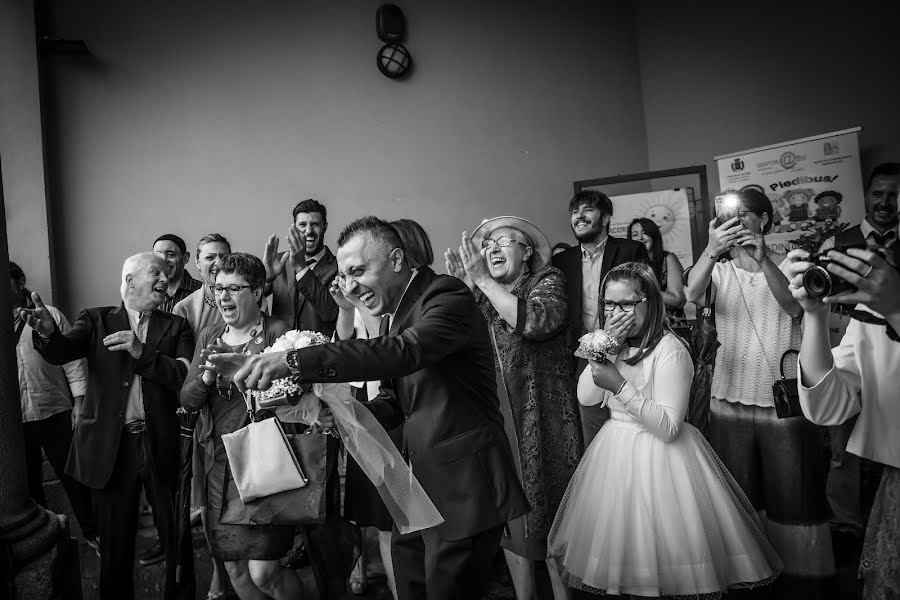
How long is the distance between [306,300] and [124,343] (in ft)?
3.96

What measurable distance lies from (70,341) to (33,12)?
384cm

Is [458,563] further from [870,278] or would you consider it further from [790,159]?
[790,159]

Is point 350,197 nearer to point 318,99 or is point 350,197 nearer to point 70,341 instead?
point 318,99

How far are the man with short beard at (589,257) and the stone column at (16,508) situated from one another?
8.98 ft

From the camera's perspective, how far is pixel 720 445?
11.2 feet

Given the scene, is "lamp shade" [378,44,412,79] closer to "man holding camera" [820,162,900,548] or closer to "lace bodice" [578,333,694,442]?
"man holding camera" [820,162,900,548]

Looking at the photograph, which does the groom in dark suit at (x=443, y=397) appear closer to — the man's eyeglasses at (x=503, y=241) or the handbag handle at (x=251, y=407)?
the handbag handle at (x=251, y=407)

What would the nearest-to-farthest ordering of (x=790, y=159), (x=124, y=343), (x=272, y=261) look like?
(x=124, y=343)
(x=272, y=261)
(x=790, y=159)

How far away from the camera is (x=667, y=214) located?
6.66 m

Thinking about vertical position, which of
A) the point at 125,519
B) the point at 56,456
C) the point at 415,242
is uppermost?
the point at 415,242

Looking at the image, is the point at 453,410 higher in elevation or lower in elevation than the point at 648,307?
lower

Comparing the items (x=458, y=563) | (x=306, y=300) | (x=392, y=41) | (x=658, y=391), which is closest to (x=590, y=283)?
(x=658, y=391)

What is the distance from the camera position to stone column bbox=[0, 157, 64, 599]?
6.93ft

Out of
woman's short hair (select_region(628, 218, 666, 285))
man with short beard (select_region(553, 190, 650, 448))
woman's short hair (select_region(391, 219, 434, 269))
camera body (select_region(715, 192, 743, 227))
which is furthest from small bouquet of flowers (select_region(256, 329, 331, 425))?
woman's short hair (select_region(628, 218, 666, 285))
